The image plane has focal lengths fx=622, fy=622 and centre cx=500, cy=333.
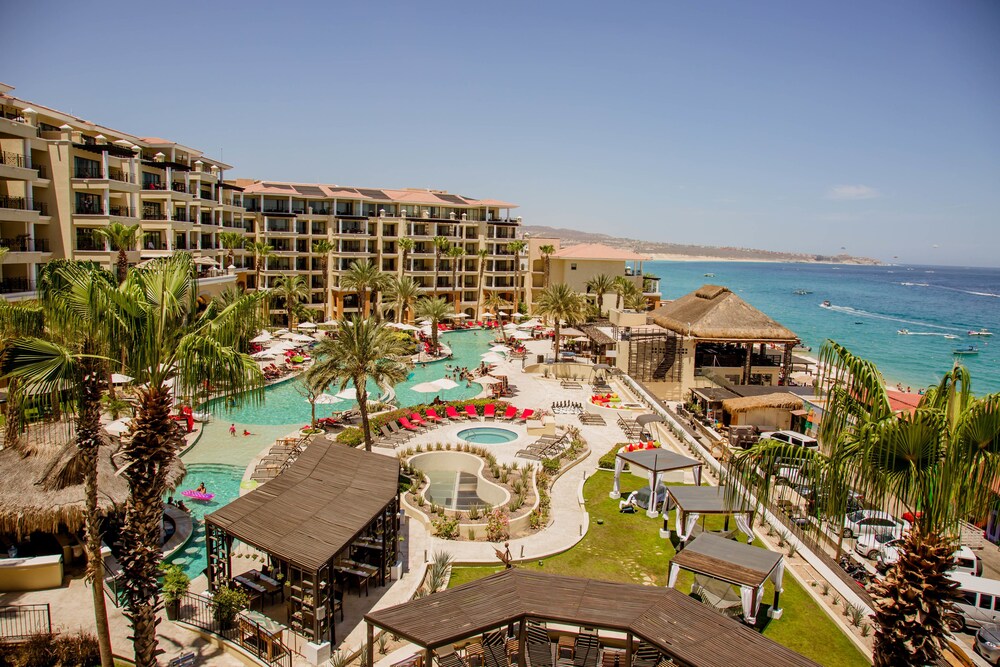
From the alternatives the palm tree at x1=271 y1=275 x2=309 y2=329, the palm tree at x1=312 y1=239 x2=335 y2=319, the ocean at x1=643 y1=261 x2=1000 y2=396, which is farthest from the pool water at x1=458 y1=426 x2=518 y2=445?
the ocean at x1=643 y1=261 x2=1000 y2=396

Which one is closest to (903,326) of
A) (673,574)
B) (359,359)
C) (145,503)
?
(359,359)

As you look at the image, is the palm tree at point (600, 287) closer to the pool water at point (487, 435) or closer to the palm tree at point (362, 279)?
the palm tree at point (362, 279)

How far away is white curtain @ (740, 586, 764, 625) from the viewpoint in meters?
14.0

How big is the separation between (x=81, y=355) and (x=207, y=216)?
46800 mm

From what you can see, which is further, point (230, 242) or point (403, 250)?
point (403, 250)

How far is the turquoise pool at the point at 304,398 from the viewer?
32.6 m

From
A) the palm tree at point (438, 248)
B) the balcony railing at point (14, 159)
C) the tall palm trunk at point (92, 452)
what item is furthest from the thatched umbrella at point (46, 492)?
the palm tree at point (438, 248)

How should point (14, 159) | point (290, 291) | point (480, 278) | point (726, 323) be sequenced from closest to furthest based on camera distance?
point (14, 159), point (726, 323), point (290, 291), point (480, 278)

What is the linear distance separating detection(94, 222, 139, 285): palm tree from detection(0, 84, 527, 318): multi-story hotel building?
2.69ft

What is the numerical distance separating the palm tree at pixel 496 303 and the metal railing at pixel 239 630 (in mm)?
50825

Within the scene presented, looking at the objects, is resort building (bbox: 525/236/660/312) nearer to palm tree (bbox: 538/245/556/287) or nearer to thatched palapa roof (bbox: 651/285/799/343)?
palm tree (bbox: 538/245/556/287)

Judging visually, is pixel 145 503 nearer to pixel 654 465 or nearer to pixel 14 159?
pixel 654 465

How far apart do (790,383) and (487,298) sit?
37.6 m

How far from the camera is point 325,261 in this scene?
204 feet
